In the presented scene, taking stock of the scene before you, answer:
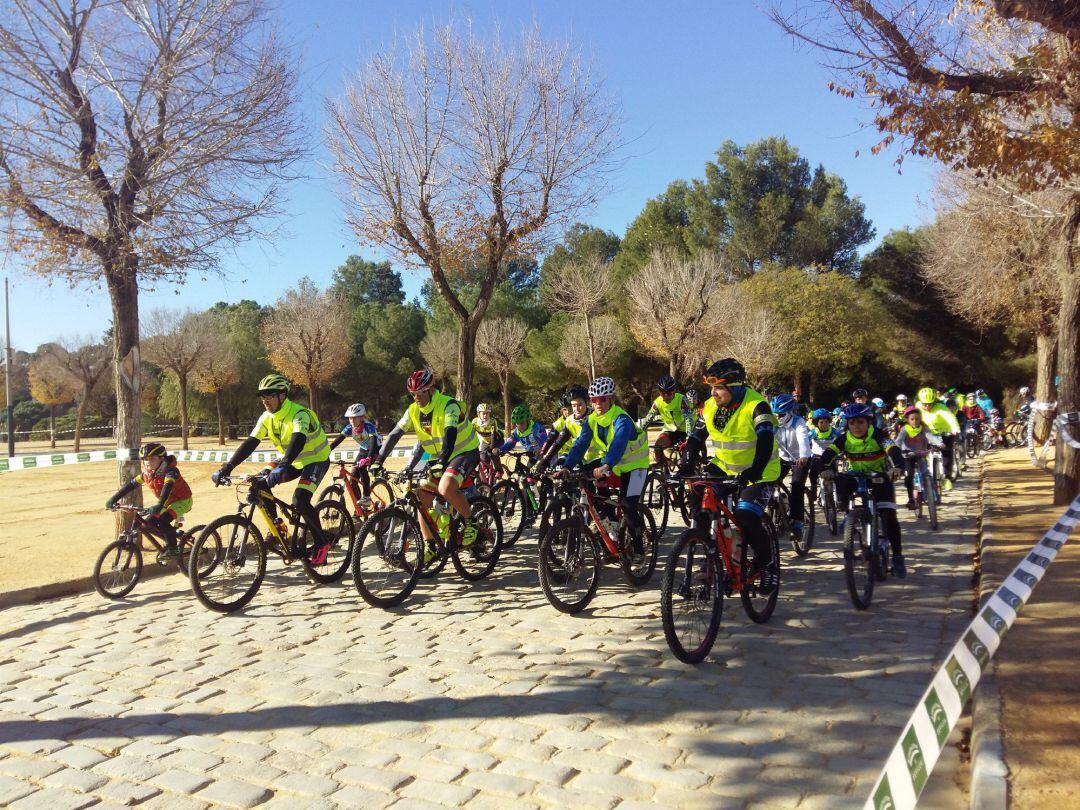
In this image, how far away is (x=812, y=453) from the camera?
10.3 metres

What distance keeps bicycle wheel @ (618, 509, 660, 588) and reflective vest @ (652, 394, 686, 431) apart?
3.60 m

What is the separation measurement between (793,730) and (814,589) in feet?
→ 11.9

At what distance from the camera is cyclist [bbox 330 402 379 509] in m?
10.8

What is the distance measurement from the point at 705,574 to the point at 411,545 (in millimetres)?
3153

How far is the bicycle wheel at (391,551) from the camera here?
7461 millimetres

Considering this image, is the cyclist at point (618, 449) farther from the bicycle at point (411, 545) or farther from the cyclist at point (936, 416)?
the cyclist at point (936, 416)

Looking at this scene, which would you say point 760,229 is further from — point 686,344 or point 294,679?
point 294,679

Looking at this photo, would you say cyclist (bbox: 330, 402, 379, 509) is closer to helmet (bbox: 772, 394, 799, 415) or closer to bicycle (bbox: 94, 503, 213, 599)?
bicycle (bbox: 94, 503, 213, 599)

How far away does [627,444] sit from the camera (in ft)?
25.7

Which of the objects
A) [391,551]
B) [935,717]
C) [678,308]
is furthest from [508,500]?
[678,308]

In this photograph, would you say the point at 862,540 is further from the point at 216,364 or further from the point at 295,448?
the point at 216,364

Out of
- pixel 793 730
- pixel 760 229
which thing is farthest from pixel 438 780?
pixel 760 229

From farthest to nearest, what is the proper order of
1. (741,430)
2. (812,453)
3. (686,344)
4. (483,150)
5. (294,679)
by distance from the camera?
(686,344) → (483,150) → (812,453) → (741,430) → (294,679)

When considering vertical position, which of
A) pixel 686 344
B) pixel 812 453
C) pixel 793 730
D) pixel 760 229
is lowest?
pixel 793 730
